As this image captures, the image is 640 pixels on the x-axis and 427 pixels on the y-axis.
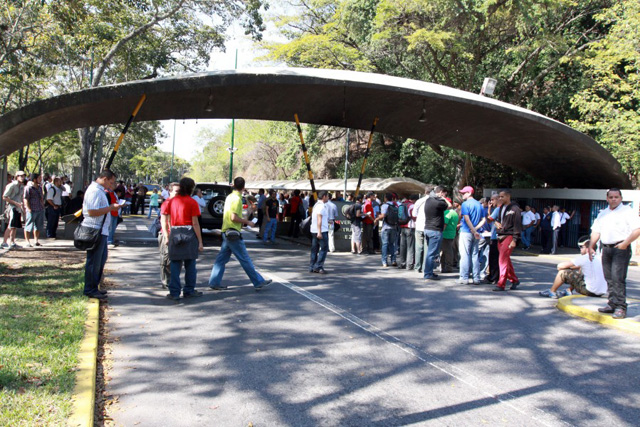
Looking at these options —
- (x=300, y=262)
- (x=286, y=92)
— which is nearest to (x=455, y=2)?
(x=286, y=92)

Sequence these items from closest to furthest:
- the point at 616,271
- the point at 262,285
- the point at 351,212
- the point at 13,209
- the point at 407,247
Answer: the point at 616,271 → the point at 262,285 → the point at 13,209 → the point at 407,247 → the point at 351,212

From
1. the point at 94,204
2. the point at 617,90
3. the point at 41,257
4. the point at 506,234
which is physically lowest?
the point at 41,257

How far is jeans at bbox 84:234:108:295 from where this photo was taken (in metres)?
7.68

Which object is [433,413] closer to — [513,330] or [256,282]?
[513,330]

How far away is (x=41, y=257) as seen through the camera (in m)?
11.5

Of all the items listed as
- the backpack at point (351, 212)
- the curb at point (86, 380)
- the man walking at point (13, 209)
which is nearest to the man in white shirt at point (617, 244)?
the curb at point (86, 380)

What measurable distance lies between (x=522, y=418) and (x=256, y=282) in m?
5.46

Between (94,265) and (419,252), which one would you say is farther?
(419,252)

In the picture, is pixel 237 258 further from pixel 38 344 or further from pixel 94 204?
pixel 38 344

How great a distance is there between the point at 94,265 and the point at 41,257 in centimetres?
459

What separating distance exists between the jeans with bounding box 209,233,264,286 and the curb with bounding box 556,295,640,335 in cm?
488

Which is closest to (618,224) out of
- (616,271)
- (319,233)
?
(616,271)

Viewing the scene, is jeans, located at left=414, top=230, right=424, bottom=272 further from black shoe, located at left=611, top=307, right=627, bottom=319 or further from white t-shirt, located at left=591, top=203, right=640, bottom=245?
black shoe, located at left=611, top=307, right=627, bottom=319

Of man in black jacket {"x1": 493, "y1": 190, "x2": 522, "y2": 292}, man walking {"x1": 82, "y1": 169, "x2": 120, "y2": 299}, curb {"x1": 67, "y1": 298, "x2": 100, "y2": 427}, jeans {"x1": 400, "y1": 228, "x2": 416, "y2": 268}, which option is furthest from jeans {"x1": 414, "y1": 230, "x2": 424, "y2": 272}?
curb {"x1": 67, "y1": 298, "x2": 100, "y2": 427}
